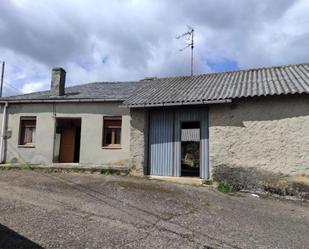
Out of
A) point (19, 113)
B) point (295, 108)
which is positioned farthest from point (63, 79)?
point (295, 108)

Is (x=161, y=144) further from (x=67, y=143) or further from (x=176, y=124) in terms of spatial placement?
(x=67, y=143)

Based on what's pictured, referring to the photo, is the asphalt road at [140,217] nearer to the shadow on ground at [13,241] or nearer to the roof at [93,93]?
the shadow on ground at [13,241]

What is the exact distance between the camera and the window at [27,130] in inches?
627

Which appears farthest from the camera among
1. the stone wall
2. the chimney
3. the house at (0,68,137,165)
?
the chimney

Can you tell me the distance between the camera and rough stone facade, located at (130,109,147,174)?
1269 cm

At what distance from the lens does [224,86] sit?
500 inches

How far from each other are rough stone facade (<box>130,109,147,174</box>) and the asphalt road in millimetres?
1941

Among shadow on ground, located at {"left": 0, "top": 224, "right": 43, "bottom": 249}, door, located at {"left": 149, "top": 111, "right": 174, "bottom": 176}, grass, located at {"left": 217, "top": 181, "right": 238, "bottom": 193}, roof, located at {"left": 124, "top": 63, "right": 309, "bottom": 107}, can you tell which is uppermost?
roof, located at {"left": 124, "top": 63, "right": 309, "bottom": 107}

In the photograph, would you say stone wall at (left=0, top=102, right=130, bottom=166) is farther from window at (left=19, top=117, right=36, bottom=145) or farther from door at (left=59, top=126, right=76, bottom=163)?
door at (left=59, top=126, right=76, bottom=163)

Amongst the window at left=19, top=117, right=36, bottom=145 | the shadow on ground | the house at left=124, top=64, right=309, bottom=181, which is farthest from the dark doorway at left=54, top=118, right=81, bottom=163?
the shadow on ground

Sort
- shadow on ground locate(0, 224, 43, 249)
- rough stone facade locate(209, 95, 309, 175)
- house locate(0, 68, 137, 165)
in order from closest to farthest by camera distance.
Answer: shadow on ground locate(0, 224, 43, 249)
rough stone facade locate(209, 95, 309, 175)
house locate(0, 68, 137, 165)

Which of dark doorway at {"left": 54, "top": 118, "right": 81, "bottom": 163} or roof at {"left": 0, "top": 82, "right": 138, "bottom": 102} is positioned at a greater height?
roof at {"left": 0, "top": 82, "right": 138, "bottom": 102}

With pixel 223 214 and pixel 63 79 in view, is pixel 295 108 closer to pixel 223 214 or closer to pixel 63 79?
pixel 223 214

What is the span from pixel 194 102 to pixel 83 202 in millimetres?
5518
